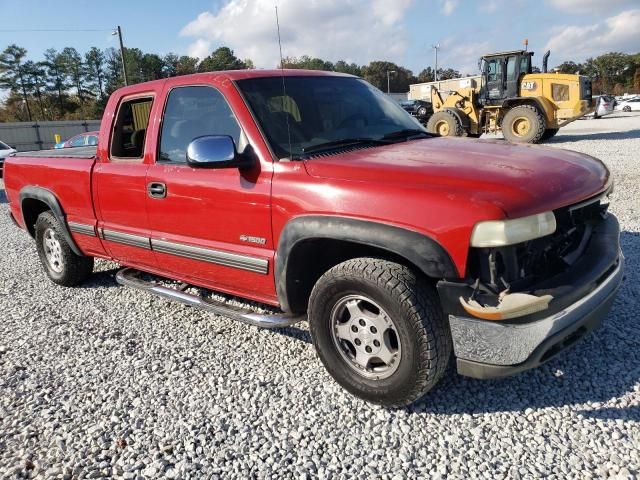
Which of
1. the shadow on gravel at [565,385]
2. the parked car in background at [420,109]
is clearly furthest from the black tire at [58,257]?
the parked car in background at [420,109]

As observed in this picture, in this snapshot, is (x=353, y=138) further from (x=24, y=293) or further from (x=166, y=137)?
(x=24, y=293)

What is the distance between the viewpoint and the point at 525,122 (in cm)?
1556

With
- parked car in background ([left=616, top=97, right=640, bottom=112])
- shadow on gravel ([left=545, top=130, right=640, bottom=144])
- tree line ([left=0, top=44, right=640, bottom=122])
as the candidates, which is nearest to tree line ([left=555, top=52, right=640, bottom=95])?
tree line ([left=0, top=44, right=640, bottom=122])

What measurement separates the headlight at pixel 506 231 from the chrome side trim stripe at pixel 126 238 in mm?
2650

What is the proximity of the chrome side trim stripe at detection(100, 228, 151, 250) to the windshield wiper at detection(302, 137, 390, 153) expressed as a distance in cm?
162

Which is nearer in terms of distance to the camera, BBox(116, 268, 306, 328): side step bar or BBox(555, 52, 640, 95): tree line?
BBox(116, 268, 306, 328): side step bar

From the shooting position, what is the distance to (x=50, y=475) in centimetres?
247

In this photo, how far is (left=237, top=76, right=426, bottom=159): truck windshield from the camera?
3211 millimetres

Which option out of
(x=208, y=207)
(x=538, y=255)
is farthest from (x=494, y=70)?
(x=538, y=255)

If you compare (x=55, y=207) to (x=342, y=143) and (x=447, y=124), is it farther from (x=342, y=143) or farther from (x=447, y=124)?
(x=447, y=124)

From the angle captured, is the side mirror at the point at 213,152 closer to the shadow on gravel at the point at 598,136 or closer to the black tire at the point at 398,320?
the black tire at the point at 398,320

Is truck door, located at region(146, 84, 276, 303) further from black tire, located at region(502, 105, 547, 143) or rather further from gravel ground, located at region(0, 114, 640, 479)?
black tire, located at region(502, 105, 547, 143)

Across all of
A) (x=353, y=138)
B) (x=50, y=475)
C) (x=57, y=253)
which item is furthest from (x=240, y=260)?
(x=57, y=253)

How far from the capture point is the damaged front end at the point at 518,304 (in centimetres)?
234
